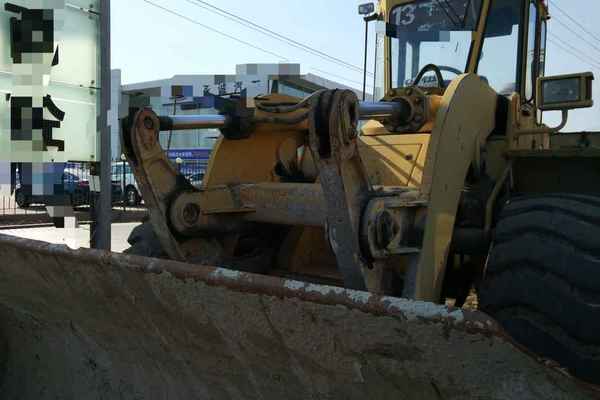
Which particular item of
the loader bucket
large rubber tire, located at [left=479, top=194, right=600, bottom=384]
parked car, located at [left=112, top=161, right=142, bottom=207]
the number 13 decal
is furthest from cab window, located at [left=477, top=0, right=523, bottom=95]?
parked car, located at [left=112, top=161, right=142, bottom=207]

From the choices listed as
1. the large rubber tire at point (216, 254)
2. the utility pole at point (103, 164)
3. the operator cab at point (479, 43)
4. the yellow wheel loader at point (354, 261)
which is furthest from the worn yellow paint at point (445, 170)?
the utility pole at point (103, 164)

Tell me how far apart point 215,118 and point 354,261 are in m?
1.50

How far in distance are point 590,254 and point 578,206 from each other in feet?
0.99

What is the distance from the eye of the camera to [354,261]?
2.60m

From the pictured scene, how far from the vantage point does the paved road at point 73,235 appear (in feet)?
20.2

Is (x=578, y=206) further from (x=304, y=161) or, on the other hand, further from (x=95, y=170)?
(x=95, y=170)

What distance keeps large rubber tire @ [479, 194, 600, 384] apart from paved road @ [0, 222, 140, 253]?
1.93m

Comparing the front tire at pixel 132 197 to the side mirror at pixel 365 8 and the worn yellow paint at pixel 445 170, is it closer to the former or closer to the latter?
the side mirror at pixel 365 8

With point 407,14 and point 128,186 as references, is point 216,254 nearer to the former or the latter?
point 407,14

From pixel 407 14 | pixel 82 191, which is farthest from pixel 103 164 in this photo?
pixel 82 191

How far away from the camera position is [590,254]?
2.37 m

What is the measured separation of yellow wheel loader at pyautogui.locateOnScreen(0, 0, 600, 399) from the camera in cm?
175

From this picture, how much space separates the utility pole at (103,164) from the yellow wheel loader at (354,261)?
1.52m

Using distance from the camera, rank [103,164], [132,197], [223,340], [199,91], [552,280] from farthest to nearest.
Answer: [132,197]
[199,91]
[103,164]
[552,280]
[223,340]
